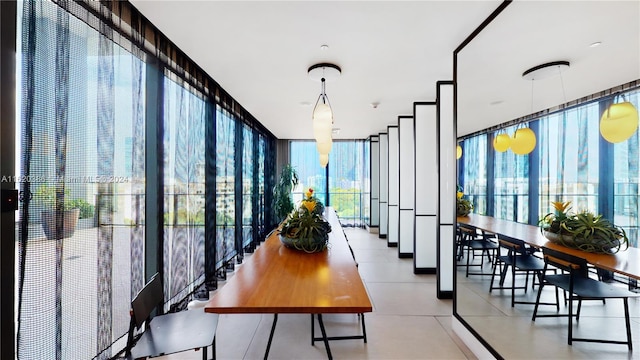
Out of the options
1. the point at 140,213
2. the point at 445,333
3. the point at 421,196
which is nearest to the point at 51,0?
the point at 140,213

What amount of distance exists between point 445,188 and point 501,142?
4.14 feet

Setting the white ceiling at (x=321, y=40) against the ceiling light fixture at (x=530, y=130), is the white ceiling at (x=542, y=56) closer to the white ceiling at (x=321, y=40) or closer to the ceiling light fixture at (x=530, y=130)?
the ceiling light fixture at (x=530, y=130)

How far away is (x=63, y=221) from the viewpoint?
60.1 inches

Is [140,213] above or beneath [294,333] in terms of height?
above

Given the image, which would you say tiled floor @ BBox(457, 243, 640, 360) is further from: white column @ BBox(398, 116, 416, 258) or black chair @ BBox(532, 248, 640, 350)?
white column @ BBox(398, 116, 416, 258)

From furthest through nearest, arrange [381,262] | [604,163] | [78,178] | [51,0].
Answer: [381,262]
[78,178]
[51,0]
[604,163]

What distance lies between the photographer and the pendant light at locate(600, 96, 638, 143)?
1.06 metres

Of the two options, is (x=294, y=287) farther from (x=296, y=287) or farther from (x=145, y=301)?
(x=145, y=301)

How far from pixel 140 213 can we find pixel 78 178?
0.65 m

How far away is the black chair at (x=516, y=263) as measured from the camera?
1797 mm

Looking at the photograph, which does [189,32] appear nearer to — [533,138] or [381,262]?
[533,138]

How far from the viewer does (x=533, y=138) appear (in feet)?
5.57

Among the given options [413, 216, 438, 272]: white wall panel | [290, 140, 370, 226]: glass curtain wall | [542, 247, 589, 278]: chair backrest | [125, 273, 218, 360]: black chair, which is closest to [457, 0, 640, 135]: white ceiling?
[542, 247, 589, 278]: chair backrest

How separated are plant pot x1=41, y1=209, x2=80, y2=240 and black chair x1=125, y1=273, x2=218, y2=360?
1.73ft
